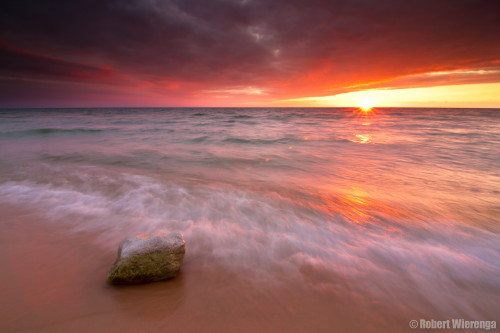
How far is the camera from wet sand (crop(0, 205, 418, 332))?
1.78m

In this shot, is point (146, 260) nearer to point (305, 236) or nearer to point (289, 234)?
point (289, 234)

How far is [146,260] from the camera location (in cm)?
212

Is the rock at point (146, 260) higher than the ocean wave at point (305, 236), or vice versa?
the rock at point (146, 260)

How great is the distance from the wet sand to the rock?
92mm

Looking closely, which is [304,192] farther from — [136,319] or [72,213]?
[72,213]

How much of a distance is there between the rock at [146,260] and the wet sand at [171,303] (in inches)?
3.6

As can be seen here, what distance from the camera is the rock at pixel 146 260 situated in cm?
208

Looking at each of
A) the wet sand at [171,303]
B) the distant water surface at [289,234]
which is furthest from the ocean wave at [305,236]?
the wet sand at [171,303]

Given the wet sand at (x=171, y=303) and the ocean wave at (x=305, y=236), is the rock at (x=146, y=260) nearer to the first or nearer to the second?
the wet sand at (x=171, y=303)

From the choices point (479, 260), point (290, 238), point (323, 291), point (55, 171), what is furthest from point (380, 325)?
point (55, 171)

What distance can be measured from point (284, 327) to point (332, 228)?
2011 millimetres

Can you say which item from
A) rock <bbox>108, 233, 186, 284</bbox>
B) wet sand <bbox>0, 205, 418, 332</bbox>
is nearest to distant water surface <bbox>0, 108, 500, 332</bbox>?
wet sand <bbox>0, 205, 418, 332</bbox>

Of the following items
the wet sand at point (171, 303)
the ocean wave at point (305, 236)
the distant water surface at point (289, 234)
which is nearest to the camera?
the wet sand at point (171, 303)

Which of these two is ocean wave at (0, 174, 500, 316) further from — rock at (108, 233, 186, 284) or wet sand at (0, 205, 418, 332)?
rock at (108, 233, 186, 284)
